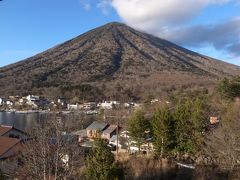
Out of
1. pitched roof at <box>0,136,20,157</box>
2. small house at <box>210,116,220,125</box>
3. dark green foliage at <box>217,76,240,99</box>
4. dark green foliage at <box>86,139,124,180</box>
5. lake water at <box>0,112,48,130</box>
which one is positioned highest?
dark green foliage at <box>217,76,240,99</box>

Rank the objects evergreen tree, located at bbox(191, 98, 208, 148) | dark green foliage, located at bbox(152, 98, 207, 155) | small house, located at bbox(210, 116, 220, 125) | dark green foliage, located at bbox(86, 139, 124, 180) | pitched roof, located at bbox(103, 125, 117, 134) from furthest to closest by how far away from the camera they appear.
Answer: pitched roof, located at bbox(103, 125, 117, 134), small house, located at bbox(210, 116, 220, 125), dark green foliage, located at bbox(152, 98, 207, 155), evergreen tree, located at bbox(191, 98, 208, 148), dark green foliage, located at bbox(86, 139, 124, 180)

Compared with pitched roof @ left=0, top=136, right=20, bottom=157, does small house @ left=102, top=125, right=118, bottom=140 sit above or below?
above

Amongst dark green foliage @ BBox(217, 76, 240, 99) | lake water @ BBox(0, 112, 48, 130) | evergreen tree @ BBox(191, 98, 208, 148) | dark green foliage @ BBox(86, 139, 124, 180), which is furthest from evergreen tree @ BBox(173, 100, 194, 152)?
lake water @ BBox(0, 112, 48, 130)

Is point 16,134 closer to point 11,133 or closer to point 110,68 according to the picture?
point 11,133

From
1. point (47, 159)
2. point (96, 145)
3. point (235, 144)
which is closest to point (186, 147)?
point (235, 144)

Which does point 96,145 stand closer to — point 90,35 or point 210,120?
point 210,120

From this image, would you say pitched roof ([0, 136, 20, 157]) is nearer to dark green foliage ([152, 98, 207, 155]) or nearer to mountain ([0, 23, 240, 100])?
dark green foliage ([152, 98, 207, 155])

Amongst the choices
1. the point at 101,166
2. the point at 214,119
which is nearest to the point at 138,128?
the point at 214,119

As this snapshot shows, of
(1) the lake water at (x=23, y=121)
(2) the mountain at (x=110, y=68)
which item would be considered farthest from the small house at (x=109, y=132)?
(2) the mountain at (x=110, y=68)
